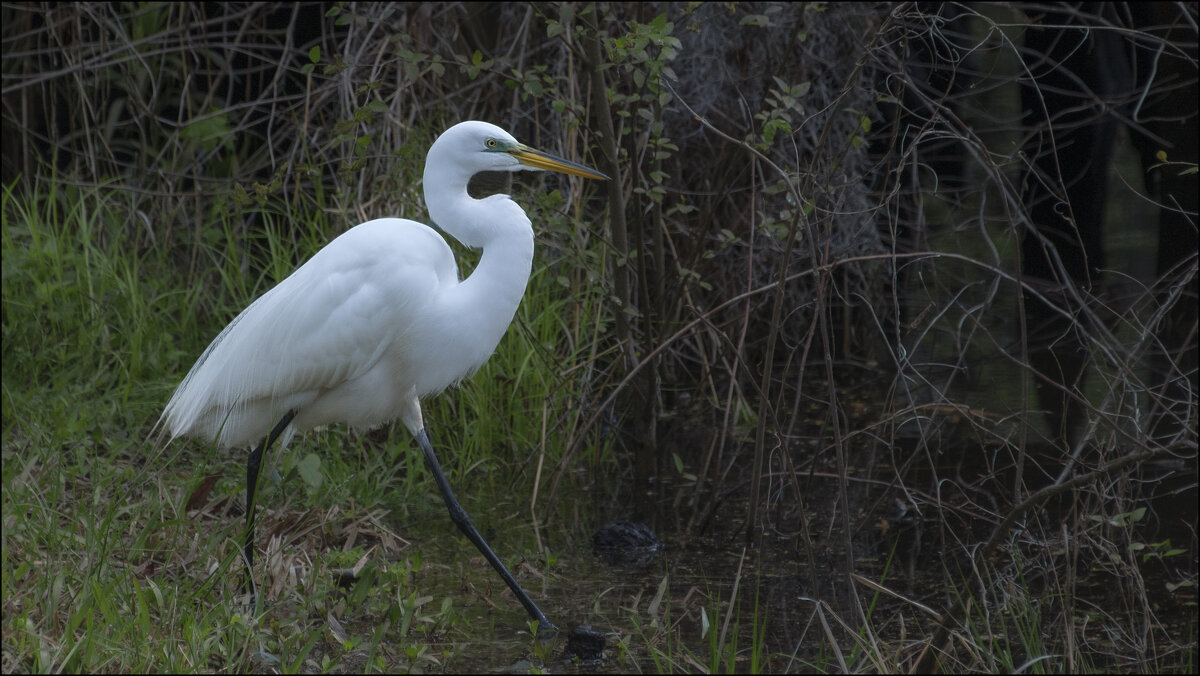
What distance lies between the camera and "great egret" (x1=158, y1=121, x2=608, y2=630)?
3.16 meters

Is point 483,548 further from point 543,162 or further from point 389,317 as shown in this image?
point 543,162

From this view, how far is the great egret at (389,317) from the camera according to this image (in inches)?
125

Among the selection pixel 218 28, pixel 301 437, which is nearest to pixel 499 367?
pixel 301 437

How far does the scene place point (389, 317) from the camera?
126 inches

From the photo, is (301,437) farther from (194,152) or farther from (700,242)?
(194,152)

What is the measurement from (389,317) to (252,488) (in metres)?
0.62

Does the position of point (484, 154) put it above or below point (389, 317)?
above

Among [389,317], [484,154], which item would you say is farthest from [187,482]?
[484,154]

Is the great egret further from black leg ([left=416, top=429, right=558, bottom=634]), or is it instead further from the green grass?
the green grass

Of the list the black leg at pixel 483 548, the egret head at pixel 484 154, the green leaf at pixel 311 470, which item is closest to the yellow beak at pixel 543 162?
the egret head at pixel 484 154

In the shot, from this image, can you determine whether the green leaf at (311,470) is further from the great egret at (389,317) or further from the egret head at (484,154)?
the egret head at (484,154)

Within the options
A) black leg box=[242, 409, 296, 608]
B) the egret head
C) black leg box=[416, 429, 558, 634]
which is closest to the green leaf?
black leg box=[242, 409, 296, 608]

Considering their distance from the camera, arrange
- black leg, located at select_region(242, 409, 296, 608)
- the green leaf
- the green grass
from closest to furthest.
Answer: the green grass → black leg, located at select_region(242, 409, 296, 608) → the green leaf

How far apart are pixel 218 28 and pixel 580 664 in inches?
181
